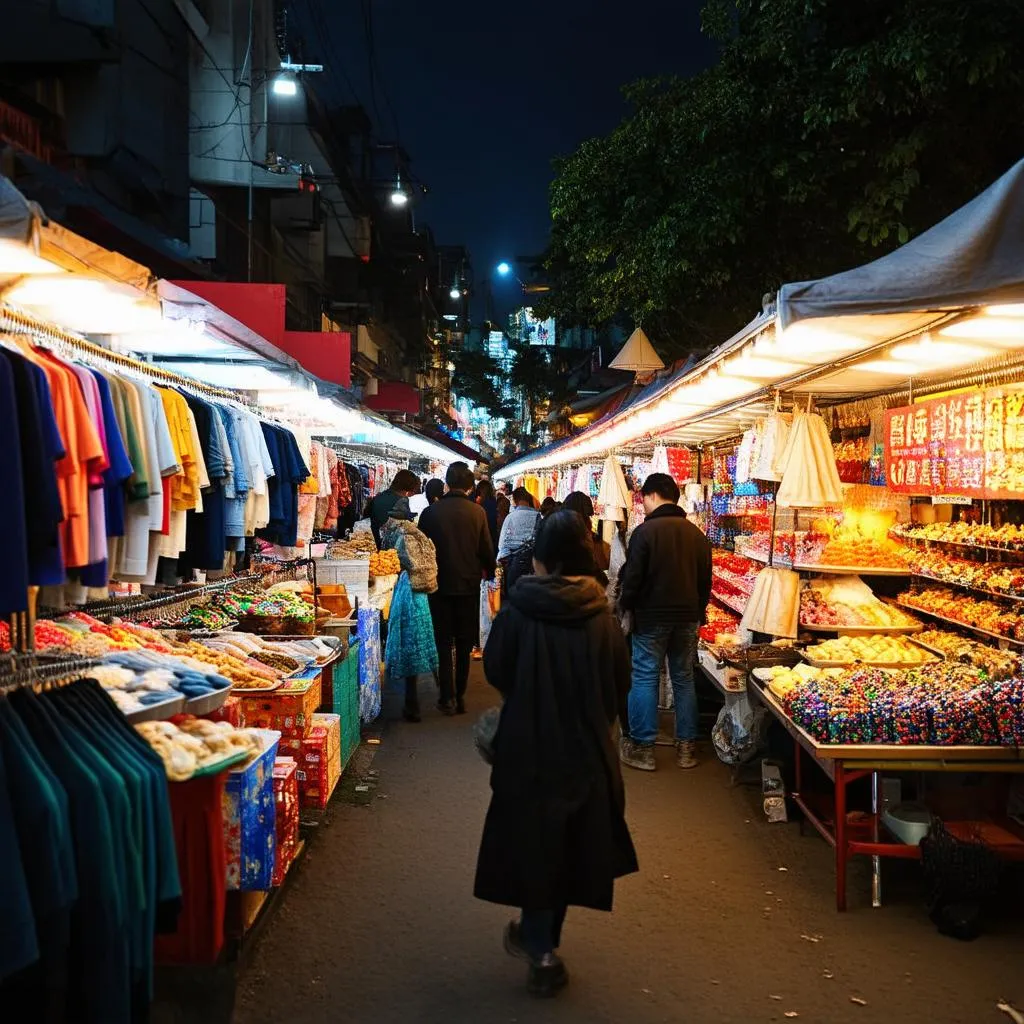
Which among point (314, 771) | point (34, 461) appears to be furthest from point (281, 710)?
point (34, 461)

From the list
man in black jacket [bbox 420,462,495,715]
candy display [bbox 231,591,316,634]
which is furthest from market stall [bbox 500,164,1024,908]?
A: candy display [bbox 231,591,316,634]

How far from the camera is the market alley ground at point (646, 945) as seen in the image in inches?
156

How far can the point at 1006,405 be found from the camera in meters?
5.34

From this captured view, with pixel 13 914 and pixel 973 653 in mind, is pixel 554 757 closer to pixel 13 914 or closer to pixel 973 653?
pixel 13 914

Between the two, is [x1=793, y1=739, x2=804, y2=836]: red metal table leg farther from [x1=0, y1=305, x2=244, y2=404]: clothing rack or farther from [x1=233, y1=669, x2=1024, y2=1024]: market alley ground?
[x1=0, y1=305, x2=244, y2=404]: clothing rack

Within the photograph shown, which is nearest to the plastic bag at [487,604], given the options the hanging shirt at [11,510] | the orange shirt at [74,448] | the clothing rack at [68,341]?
the clothing rack at [68,341]

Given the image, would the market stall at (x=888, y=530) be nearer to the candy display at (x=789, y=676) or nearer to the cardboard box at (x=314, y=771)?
the candy display at (x=789, y=676)

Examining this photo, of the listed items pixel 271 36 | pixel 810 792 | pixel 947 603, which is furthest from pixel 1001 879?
pixel 271 36

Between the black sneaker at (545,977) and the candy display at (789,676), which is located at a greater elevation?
the candy display at (789,676)

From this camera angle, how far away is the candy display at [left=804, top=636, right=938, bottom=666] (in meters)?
6.51

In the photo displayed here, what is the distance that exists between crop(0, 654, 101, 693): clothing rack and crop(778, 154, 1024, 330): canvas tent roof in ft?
11.4

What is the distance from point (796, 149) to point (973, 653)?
729 cm

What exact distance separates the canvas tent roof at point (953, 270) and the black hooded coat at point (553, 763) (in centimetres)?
182

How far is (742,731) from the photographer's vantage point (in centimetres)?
717
